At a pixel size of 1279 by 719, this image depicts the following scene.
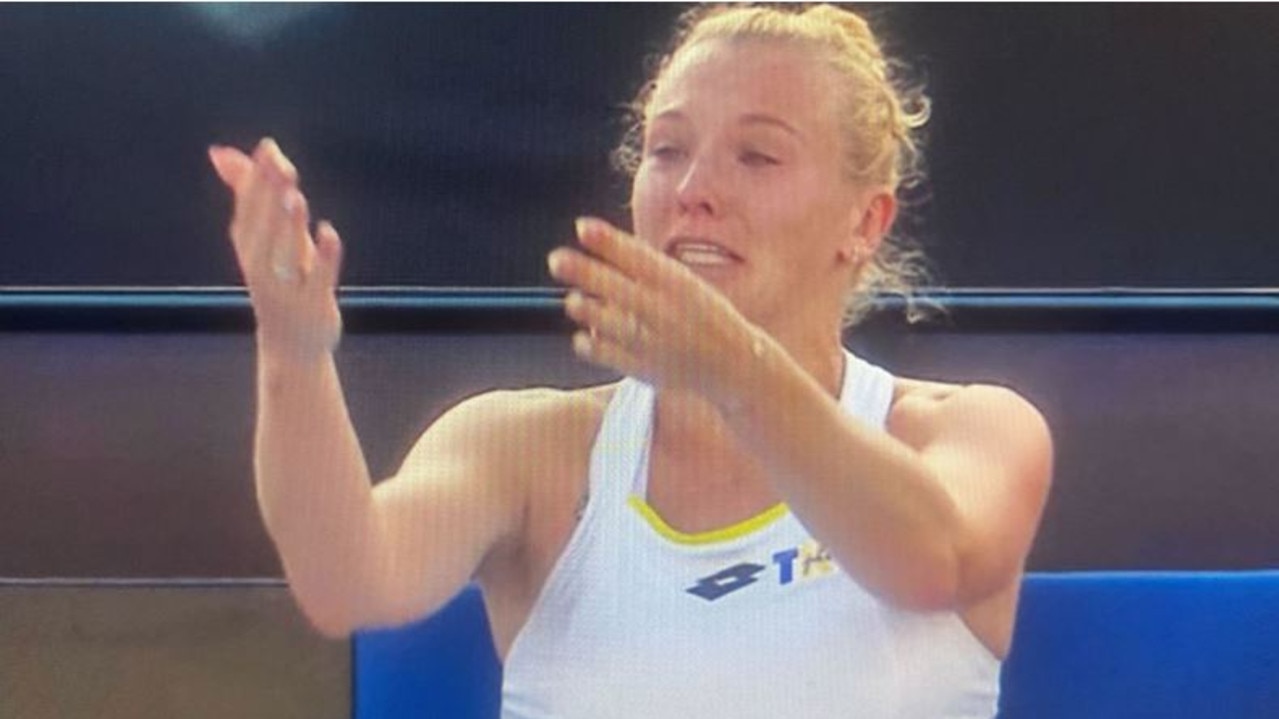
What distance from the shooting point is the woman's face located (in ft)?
2.52

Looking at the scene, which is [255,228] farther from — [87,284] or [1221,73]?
[1221,73]

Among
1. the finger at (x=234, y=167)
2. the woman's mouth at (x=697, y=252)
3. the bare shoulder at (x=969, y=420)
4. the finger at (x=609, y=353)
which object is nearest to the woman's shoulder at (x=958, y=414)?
the bare shoulder at (x=969, y=420)

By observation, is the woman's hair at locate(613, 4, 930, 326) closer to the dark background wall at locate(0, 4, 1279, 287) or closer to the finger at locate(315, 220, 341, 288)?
the dark background wall at locate(0, 4, 1279, 287)

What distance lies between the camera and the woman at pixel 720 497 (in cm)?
70

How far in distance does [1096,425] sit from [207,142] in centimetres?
51

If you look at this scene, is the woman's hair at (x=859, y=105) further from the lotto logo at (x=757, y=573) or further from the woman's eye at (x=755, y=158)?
the lotto logo at (x=757, y=573)

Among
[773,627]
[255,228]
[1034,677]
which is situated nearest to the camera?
[255,228]

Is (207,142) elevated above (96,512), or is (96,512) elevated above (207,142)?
(207,142)

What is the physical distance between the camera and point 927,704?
77 centimetres

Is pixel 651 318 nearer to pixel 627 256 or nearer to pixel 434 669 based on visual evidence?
pixel 627 256

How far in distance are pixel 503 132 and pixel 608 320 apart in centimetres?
38

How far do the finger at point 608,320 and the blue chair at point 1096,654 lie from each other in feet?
1.17

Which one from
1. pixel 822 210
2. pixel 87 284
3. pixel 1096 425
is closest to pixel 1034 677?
pixel 1096 425

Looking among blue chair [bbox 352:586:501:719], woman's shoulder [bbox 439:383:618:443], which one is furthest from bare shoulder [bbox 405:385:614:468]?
blue chair [bbox 352:586:501:719]
